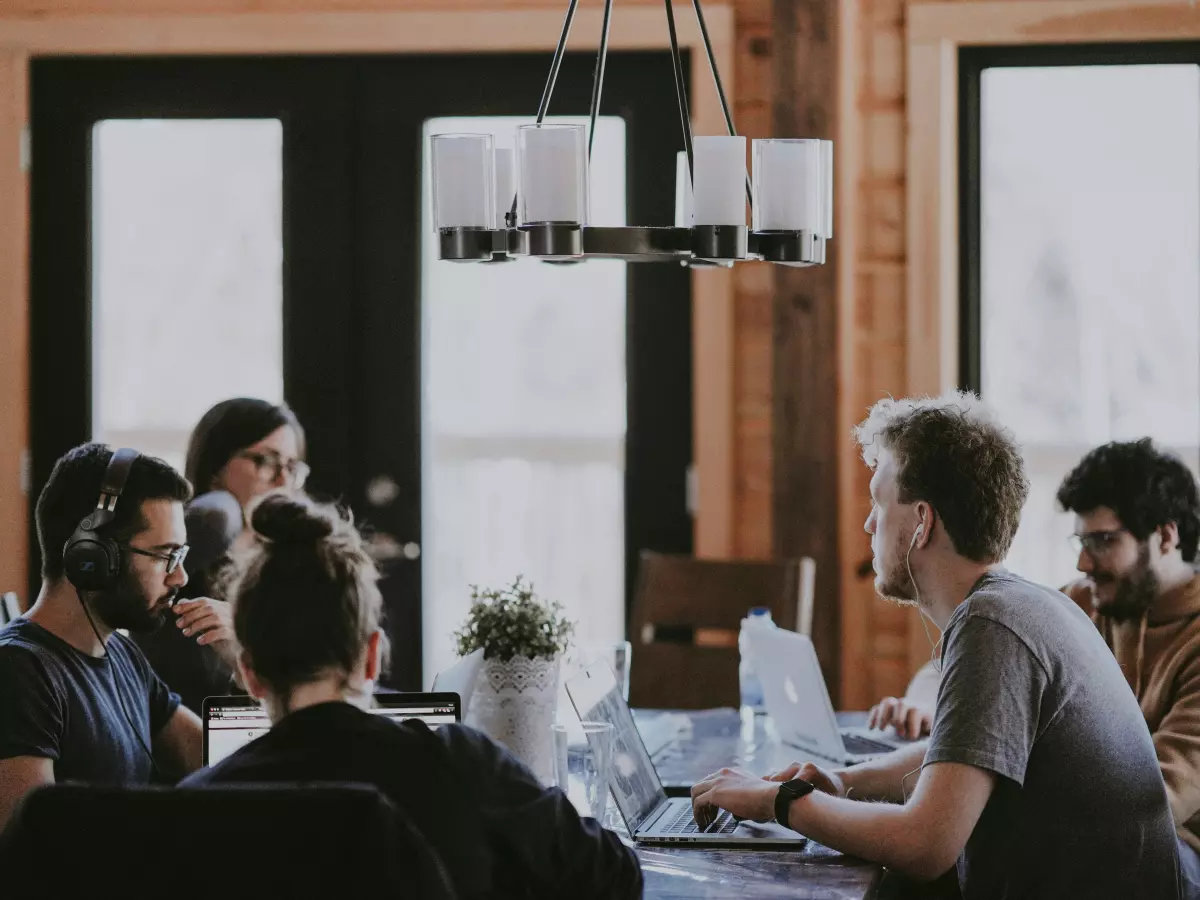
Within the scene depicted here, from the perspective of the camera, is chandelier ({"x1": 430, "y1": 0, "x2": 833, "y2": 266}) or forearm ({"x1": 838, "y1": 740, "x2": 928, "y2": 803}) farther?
forearm ({"x1": 838, "y1": 740, "x2": 928, "y2": 803})

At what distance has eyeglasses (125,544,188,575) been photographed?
208cm

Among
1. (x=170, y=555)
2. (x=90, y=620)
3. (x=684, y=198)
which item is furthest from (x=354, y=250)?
(x=90, y=620)

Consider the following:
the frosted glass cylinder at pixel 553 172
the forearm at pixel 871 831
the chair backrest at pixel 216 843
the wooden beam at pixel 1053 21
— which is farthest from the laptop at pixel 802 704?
the wooden beam at pixel 1053 21

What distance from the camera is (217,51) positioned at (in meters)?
4.02

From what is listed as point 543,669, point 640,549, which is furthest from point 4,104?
point 543,669

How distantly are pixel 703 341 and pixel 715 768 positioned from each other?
1717mm

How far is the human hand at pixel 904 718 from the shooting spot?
2.62m

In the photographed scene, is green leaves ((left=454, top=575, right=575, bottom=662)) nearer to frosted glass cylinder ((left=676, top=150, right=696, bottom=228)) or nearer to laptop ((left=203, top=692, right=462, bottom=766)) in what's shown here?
laptop ((left=203, top=692, right=462, bottom=766))

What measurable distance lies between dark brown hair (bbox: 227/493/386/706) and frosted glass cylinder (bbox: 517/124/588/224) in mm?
688

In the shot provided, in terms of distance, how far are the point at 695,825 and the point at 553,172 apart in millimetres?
934

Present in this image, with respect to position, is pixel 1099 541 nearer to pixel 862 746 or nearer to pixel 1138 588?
pixel 1138 588

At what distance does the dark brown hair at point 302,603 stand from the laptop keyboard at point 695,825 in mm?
684

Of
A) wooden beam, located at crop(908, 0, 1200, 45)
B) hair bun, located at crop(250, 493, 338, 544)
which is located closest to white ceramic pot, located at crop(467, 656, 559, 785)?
hair bun, located at crop(250, 493, 338, 544)

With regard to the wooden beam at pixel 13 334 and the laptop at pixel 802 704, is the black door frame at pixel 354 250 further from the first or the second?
the laptop at pixel 802 704
